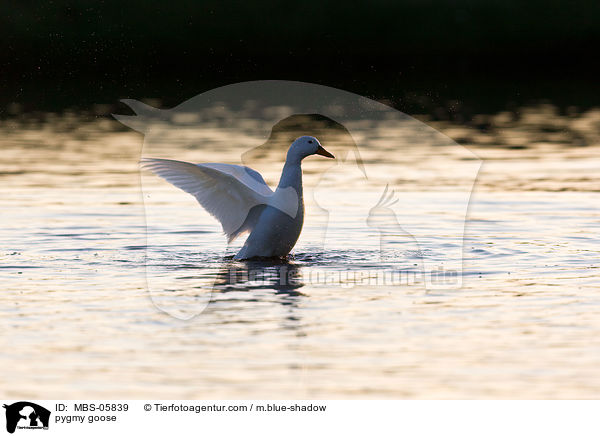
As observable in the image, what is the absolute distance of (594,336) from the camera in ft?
29.2

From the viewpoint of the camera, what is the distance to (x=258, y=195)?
12.2 meters

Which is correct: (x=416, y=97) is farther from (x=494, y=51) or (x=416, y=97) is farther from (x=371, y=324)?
(x=371, y=324)

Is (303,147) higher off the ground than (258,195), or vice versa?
(303,147)

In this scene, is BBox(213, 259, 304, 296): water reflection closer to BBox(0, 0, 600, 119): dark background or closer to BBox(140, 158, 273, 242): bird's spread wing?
BBox(140, 158, 273, 242): bird's spread wing

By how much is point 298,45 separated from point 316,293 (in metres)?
25.0

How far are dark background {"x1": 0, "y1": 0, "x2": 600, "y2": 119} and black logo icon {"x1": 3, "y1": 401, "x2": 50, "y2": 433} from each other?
25.5 m

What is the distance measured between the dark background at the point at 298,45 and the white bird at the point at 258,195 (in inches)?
804

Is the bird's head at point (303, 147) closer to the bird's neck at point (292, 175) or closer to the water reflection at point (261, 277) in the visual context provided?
the bird's neck at point (292, 175)
